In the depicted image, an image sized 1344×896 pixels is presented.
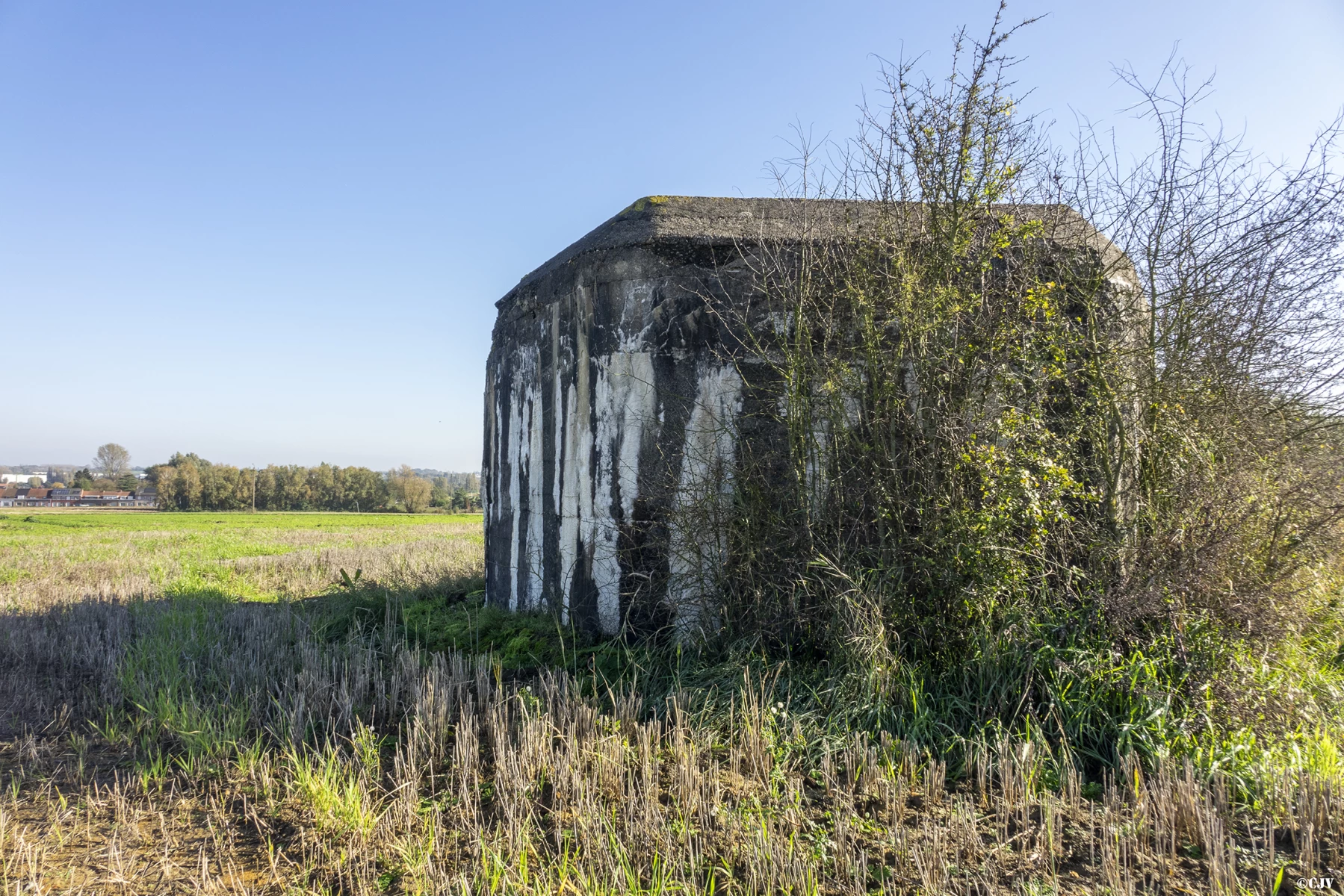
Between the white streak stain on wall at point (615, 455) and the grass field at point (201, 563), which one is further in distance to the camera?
the grass field at point (201, 563)

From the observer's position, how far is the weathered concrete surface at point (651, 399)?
4883 mm

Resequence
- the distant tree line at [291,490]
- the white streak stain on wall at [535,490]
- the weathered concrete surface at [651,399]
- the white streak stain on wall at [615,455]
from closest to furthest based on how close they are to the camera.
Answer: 1. the weathered concrete surface at [651,399]
2. the white streak stain on wall at [615,455]
3. the white streak stain on wall at [535,490]
4. the distant tree line at [291,490]

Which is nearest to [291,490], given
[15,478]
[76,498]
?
[76,498]

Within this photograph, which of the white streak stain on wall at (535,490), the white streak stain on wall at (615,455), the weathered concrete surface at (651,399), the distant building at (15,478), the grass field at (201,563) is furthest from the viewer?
the distant building at (15,478)

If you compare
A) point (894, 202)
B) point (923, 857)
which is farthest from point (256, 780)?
point (894, 202)

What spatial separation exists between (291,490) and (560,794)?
58.0 metres

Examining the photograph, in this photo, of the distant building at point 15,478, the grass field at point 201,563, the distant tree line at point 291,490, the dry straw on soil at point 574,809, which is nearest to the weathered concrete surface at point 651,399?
the dry straw on soil at point 574,809

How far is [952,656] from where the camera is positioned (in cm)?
404

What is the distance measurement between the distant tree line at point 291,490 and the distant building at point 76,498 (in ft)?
5.27

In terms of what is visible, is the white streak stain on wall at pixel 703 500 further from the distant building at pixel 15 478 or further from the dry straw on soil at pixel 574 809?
the distant building at pixel 15 478

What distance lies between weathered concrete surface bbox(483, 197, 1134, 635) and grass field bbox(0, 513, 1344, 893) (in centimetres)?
56

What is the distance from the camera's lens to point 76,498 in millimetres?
53500

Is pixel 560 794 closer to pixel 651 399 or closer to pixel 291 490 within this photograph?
pixel 651 399

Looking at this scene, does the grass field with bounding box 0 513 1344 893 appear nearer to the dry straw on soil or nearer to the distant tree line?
the dry straw on soil
